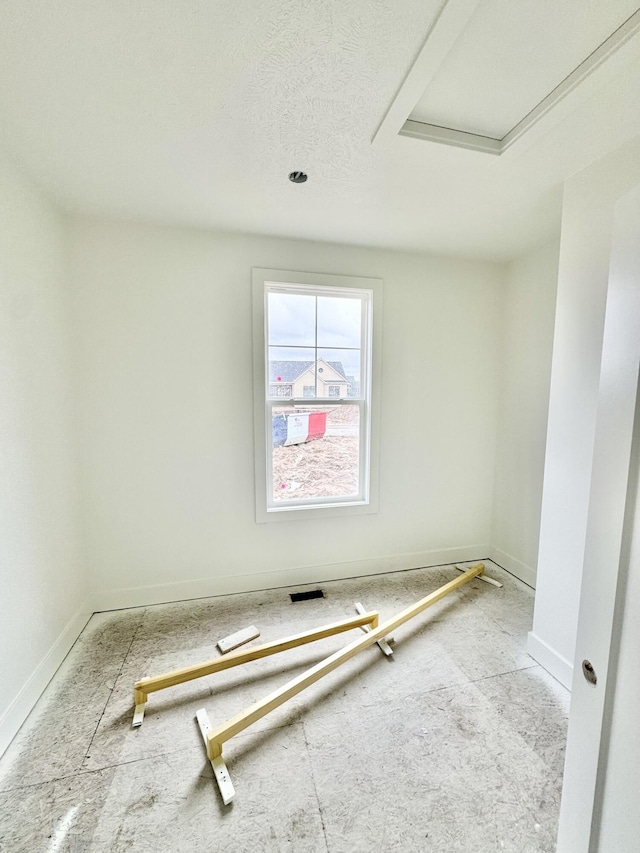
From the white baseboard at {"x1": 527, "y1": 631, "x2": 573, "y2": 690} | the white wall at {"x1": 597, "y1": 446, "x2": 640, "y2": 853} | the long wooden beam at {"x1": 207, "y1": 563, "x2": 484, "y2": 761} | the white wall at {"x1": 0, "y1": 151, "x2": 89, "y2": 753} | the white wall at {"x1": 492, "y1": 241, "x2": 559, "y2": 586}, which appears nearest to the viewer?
the white wall at {"x1": 597, "y1": 446, "x2": 640, "y2": 853}

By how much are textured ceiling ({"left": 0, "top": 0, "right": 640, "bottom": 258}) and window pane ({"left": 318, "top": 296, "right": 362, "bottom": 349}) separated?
527 millimetres

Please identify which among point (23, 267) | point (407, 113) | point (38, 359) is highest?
point (407, 113)

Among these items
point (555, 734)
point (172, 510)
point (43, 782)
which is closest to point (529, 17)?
point (555, 734)

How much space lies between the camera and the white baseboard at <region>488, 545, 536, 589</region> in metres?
2.49

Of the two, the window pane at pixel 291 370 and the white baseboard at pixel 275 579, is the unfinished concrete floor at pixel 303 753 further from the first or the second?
the window pane at pixel 291 370

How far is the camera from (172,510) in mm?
2291

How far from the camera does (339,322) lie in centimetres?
252

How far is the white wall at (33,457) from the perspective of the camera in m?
1.43


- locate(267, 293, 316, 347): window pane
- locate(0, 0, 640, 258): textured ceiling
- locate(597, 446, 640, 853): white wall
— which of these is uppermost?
locate(0, 0, 640, 258): textured ceiling

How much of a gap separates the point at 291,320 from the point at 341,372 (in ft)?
1.71

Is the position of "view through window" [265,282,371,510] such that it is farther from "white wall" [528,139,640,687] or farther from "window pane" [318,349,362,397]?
"white wall" [528,139,640,687]

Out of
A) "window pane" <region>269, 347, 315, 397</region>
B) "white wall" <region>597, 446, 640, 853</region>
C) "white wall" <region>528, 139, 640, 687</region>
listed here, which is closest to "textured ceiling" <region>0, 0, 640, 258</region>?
"white wall" <region>528, 139, 640, 687</region>

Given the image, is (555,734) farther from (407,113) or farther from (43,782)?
(407,113)

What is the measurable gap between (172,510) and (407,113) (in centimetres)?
240
